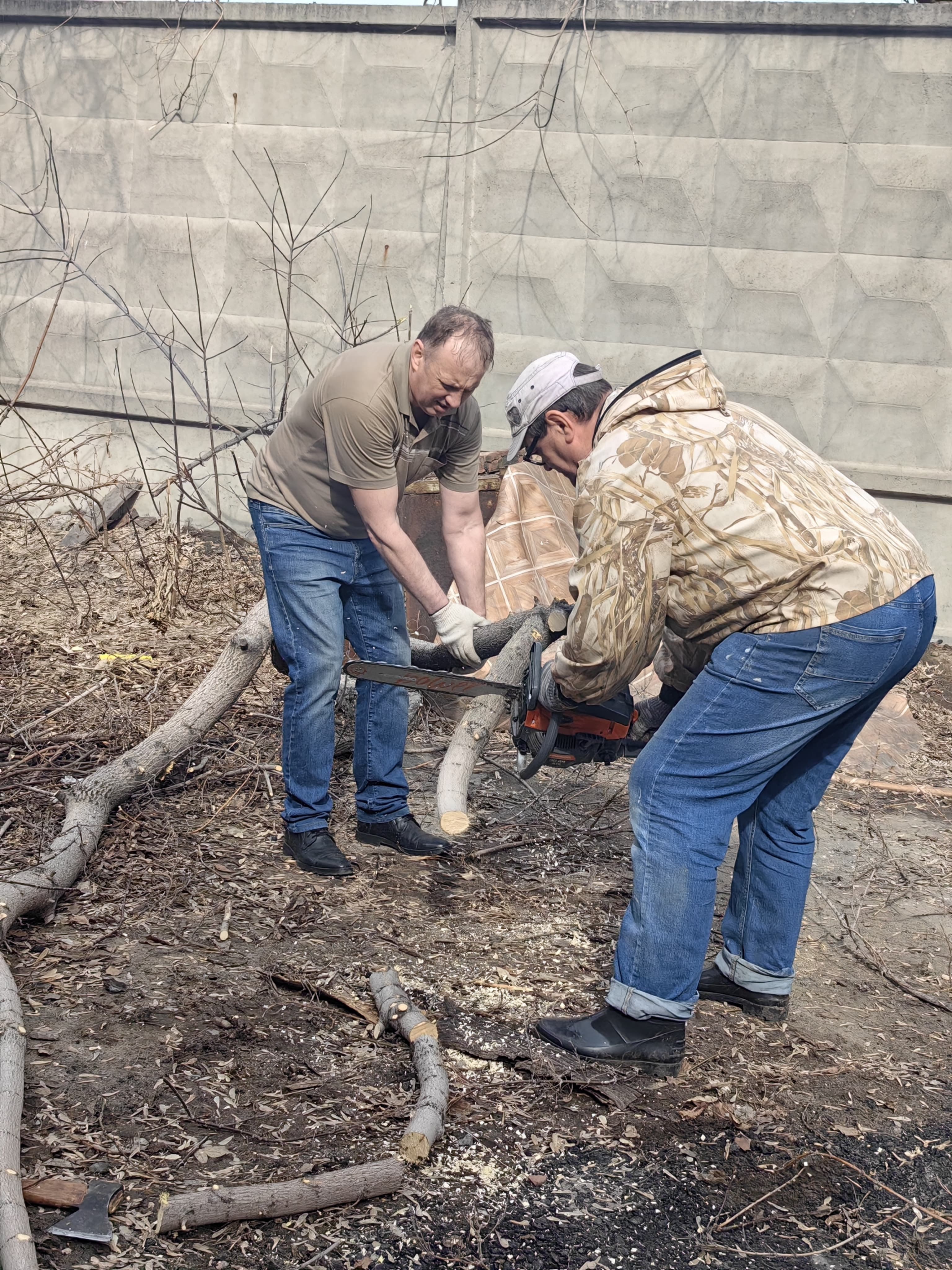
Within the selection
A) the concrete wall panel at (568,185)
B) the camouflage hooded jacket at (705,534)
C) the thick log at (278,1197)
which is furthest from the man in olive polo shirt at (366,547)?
the concrete wall panel at (568,185)

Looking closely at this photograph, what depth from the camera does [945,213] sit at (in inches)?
247

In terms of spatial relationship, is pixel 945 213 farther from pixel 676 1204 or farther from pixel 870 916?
pixel 676 1204

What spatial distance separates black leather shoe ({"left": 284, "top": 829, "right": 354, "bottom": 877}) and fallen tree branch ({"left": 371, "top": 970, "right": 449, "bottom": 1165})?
2.12 ft

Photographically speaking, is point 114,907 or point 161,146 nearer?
point 114,907

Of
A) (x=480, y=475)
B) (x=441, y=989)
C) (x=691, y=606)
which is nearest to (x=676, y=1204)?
(x=441, y=989)

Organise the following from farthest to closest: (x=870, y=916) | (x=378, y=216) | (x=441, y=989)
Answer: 1. (x=378, y=216)
2. (x=870, y=916)
3. (x=441, y=989)

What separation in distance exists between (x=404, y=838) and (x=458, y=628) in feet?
2.82

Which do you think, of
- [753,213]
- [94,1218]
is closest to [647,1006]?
[94,1218]

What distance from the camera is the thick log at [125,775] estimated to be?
3.10 m

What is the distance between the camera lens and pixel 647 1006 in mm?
2658

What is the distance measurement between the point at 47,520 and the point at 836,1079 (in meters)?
6.34

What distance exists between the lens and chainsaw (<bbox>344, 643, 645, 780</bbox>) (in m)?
2.90

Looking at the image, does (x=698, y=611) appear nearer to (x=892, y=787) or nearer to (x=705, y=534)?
(x=705, y=534)

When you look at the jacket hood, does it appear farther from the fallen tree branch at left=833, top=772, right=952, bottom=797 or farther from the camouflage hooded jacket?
the fallen tree branch at left=833, top=772, right=952, bottom=797
